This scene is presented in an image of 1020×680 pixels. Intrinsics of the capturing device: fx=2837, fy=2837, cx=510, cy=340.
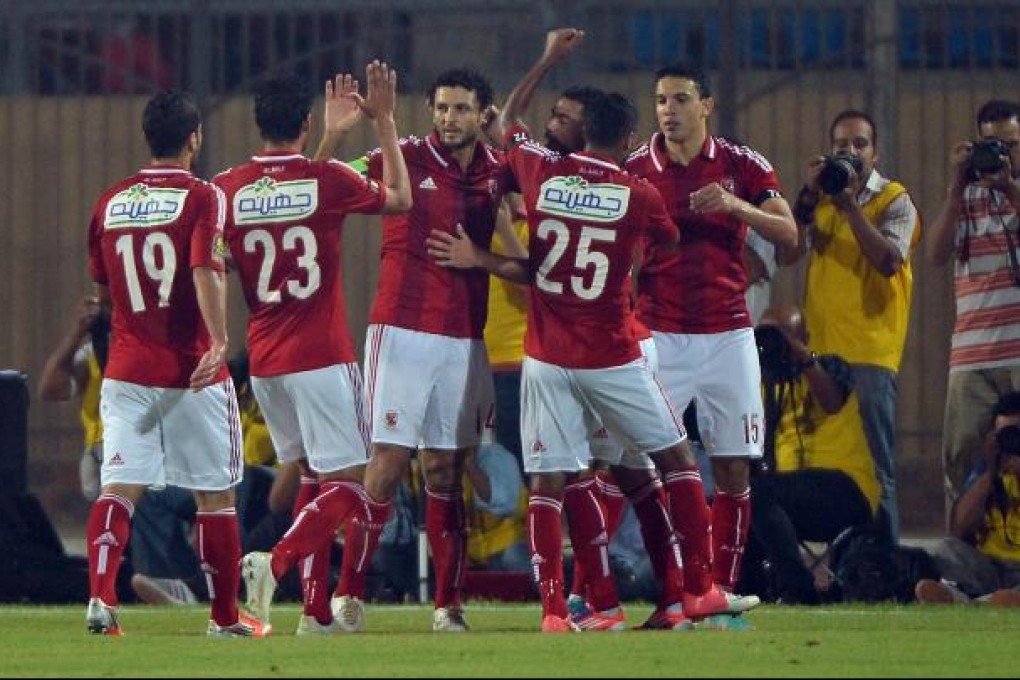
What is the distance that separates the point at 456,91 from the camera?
1147 centimetres

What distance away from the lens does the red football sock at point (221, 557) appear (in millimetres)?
10820

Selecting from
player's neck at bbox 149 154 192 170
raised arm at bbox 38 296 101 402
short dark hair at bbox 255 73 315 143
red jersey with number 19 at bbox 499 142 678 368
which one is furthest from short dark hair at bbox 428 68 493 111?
raised arm at bbox 38 296 101 402

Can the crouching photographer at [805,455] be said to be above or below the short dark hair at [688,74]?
below

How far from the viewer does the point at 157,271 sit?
426 inches

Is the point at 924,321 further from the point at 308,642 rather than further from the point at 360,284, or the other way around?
the point at 308,642

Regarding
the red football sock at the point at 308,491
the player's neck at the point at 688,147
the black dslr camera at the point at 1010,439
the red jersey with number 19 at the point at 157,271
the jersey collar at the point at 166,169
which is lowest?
the red football sock at the point at 308,491

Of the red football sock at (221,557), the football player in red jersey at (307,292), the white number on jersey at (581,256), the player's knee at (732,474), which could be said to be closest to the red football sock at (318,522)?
the football player in red jersey at (307,292)

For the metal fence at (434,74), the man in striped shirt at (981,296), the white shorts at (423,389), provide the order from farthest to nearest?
the metal fence at (434,74) < the man in striped shirt at (981,296) < the white shorts at (423,389)

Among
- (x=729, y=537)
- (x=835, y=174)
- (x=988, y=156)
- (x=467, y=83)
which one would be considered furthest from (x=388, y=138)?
(x=988, y=156)

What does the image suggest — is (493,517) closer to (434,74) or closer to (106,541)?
(106,541)

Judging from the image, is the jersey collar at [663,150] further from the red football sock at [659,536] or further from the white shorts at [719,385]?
the red football sock at [659,536]

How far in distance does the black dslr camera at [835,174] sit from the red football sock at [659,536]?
92.4 inches

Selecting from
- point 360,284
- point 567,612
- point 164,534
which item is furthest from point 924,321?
point 567,612

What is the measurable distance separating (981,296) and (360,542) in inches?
152
